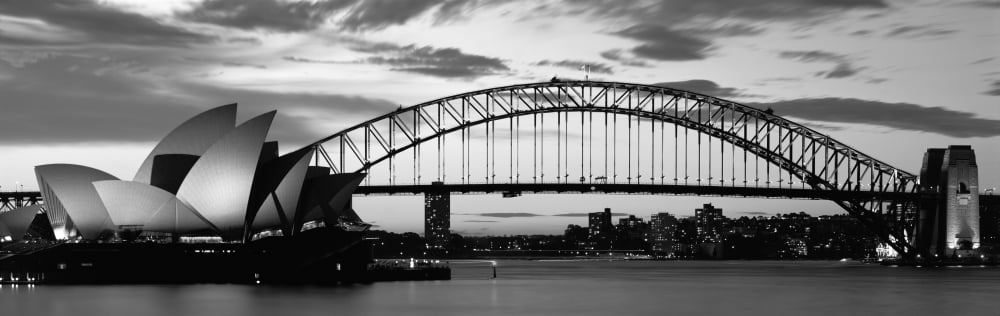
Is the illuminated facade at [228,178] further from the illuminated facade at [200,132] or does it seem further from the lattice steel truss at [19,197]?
the lattice steel truss at [19,197]

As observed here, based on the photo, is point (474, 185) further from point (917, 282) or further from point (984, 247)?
point (984, 247)

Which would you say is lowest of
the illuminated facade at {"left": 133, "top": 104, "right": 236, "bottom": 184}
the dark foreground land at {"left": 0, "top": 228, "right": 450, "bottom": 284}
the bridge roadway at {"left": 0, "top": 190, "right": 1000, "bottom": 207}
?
the dark foreground land at {"left": 0, "top": 228, "right": 450, "bottom": 284}

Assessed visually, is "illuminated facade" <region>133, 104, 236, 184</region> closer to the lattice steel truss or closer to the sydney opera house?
the sydney opera house

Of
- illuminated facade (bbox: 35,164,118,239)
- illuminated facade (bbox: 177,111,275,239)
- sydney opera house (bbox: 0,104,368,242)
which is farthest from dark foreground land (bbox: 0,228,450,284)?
illuminated facade (bbox: 35,164,118,239)

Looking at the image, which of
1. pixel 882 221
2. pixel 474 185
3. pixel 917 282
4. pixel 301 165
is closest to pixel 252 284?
pixel 301 165


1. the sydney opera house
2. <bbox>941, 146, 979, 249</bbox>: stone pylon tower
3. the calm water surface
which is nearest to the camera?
the calm water surface

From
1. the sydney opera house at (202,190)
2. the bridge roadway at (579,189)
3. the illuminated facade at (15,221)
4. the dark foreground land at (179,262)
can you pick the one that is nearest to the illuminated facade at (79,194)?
the sydney opera house at (202,190)
